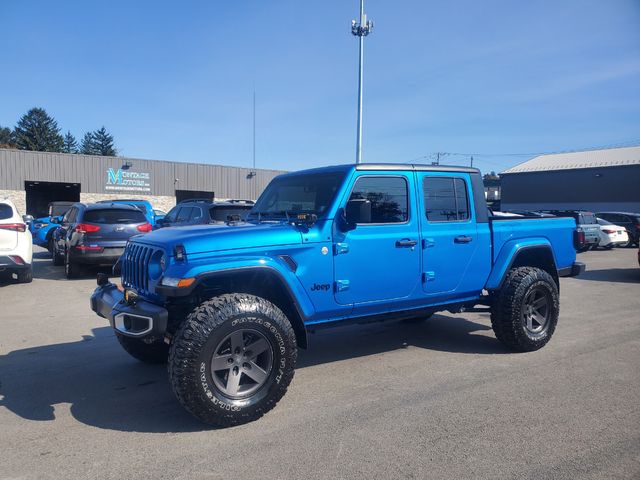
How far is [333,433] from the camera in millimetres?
3629

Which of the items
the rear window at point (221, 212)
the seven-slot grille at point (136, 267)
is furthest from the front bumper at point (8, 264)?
the seven-slot grille at point (136, 267)

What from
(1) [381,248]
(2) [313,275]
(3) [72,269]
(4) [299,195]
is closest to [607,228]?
(1) [381,248]

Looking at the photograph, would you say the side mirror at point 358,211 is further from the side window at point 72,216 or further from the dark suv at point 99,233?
the side window at point 72,216

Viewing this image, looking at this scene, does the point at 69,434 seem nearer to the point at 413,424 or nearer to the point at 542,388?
the point at 413,424

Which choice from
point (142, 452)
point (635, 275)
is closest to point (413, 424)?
point (142, 452)

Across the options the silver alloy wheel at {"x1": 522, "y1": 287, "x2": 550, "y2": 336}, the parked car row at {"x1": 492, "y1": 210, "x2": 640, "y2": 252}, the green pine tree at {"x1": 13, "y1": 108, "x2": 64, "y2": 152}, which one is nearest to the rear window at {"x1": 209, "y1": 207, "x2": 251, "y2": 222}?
the silver alloy wheel at {"x1": 522, "y1": 287, "x2": 550, "y2": 336}

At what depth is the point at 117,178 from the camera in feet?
111

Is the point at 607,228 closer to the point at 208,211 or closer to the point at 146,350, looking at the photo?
the point at 208,211

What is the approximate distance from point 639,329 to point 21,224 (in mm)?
10223

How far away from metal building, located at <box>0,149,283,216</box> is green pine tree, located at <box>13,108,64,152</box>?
52125 millimetres

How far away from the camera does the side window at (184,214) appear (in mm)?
11240

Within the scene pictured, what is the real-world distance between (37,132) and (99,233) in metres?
87.8

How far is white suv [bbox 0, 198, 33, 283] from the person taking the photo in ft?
30.1

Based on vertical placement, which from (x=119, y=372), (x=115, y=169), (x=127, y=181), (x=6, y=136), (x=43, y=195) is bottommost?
(x=119, y=372)
